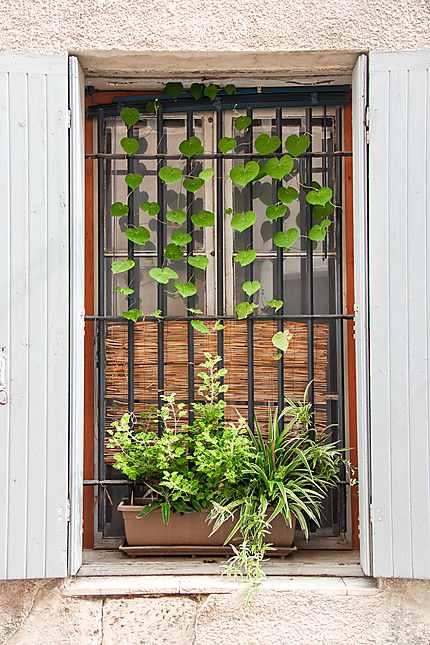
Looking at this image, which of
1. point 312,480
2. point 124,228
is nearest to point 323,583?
point 312,480

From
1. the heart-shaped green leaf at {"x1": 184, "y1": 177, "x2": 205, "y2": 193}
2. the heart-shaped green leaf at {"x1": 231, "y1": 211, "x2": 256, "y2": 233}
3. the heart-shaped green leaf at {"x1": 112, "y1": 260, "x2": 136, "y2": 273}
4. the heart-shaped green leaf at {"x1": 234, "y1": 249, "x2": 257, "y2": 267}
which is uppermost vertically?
the heart-shaped green leaf at {"x1": 184, "y1": 177, "x2": 205, "y2": 193}

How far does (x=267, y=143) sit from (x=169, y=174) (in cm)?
42

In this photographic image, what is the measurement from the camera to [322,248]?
12.7 feet

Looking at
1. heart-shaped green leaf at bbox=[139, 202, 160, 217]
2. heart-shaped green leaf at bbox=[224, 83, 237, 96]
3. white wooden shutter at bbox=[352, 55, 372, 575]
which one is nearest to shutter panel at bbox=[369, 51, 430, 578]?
white wooden shutter at bbox=[352, 55, 372, 575]

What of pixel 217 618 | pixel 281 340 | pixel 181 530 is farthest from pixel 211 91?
pixel 217 618

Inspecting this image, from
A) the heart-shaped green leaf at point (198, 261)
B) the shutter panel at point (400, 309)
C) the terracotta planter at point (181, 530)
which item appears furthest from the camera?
the heart-shaped green leaf at point (198, 261)

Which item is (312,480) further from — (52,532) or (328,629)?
(52,532)

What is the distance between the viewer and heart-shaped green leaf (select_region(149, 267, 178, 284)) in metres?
3.56

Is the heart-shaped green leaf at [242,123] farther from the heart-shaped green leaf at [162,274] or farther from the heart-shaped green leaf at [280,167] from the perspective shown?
the heart-shaped green leaf at [162,274]

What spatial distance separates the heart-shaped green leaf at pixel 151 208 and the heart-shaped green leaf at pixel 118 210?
0.08m

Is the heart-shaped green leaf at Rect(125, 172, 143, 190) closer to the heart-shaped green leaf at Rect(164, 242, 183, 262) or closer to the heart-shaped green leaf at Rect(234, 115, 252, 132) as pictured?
the heart-shaped green leaf at Rect(164, 242, 183, 262)

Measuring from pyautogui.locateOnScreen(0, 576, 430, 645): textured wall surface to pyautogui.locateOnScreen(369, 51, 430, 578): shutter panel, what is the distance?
6.6 inches

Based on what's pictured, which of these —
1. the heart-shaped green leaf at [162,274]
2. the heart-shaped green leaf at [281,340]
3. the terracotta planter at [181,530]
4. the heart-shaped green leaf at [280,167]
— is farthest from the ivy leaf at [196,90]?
the terracotta planter at [181,530]

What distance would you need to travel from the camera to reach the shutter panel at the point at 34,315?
322 centimetres
